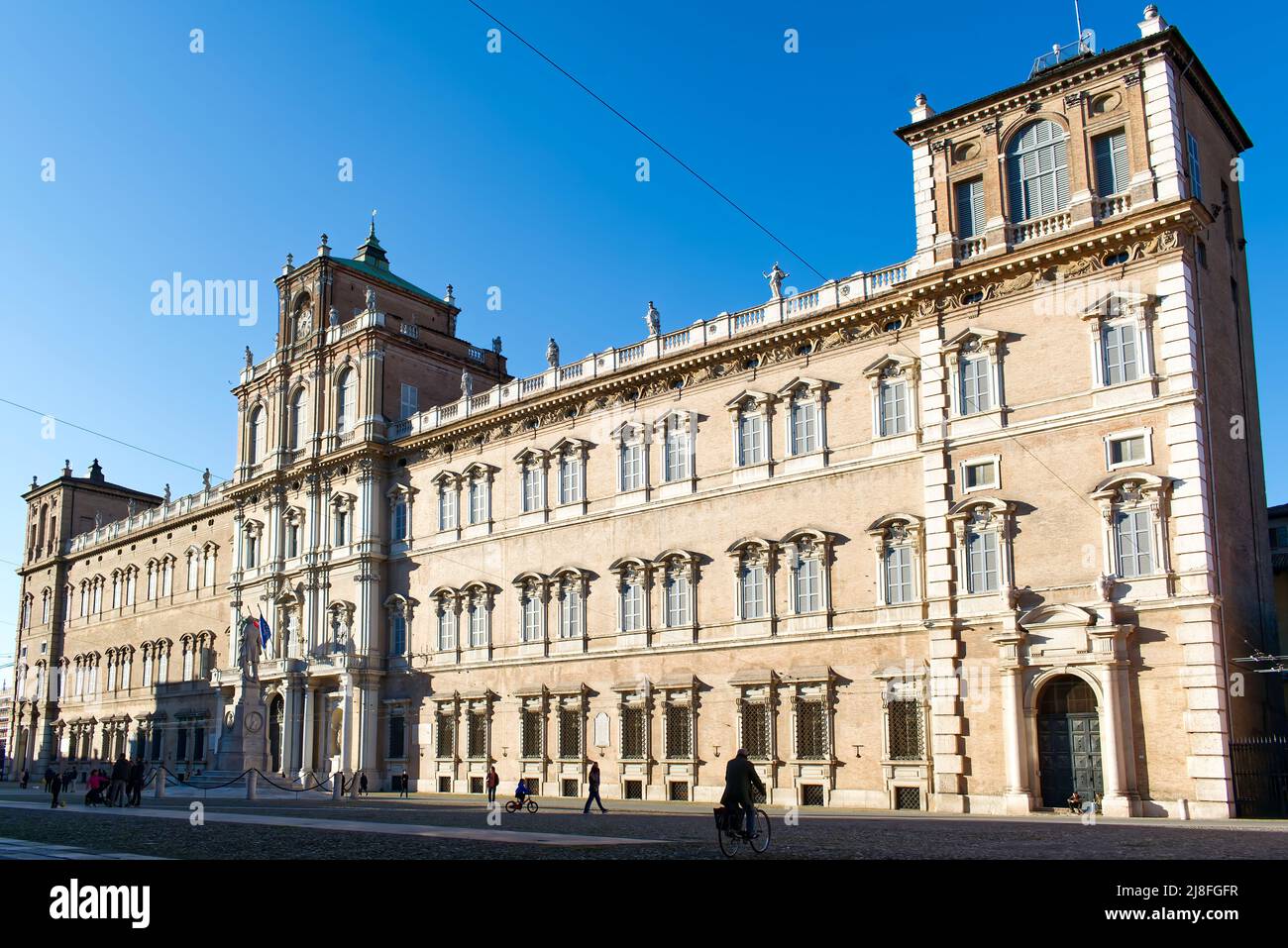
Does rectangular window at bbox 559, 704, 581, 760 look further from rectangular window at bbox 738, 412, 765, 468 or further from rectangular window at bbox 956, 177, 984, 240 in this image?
rectangular window at bbox 956, 177, 984, 240

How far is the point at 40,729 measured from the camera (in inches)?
3039

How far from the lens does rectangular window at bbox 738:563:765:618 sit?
36.8 metres

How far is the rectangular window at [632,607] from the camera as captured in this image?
39969 millimetres

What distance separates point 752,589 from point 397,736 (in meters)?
18.6

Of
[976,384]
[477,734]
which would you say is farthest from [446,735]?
[976,384]

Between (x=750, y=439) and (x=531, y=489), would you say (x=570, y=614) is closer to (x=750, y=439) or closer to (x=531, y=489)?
(x=531, y=489)

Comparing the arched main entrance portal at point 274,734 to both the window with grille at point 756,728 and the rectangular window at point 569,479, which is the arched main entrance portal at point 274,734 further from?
the window with grille at point 756,728

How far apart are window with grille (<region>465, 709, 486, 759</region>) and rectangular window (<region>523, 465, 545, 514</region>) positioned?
7.86 metres

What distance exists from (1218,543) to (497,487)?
2595 centimetres

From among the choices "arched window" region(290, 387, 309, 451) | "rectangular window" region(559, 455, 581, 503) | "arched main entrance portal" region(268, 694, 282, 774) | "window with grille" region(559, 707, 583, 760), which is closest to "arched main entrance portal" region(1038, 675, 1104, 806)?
"window with grille" region(559, 707, 583, 760)

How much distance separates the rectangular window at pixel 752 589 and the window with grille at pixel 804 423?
12.5 ft

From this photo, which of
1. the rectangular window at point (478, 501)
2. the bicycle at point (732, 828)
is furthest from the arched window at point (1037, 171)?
the rectangular window at point (478, 501)

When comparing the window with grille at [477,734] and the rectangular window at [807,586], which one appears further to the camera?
the window with grille at [477,734]
